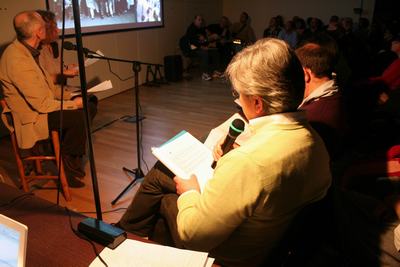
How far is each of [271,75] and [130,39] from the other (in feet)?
15.2

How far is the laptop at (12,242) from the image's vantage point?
0.70 metres

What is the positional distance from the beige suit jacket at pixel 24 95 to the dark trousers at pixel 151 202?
3.25ft

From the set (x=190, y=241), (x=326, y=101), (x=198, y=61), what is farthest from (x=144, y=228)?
(x=198, y=61)

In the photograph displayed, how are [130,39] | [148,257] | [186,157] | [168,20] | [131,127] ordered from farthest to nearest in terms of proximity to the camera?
[168,20] → [130,39] → [131,127] → [186,157] → [148,257]

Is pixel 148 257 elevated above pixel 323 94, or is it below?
below

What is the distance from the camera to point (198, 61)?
23.0ft

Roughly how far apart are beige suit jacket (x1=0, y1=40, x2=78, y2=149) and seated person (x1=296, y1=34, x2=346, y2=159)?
1656 mm

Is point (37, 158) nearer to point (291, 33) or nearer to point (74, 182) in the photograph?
point (74, 182)

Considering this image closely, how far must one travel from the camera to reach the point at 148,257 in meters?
0.84

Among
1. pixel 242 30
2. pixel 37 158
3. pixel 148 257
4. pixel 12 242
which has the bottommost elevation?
pixel 37 158

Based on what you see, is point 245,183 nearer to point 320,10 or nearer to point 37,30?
point 37,30

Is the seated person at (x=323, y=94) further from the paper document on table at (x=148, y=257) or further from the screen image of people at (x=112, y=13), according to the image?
the screen image of people at (x=112, y=13)

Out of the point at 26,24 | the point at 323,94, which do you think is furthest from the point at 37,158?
the point at 323,94

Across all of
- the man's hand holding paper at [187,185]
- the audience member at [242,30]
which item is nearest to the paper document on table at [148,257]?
the man's hand holding paper at [187,185]
